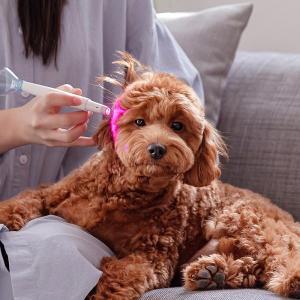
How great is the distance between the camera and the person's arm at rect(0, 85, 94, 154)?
1.28 metres

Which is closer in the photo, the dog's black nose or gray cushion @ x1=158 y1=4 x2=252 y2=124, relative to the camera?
the dog's black nose

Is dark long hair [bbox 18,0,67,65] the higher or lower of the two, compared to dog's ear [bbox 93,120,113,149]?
higher

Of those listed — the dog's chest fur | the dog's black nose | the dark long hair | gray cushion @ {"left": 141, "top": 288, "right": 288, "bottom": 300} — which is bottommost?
gray cushion @ {"left": 141, "top": 288, "right": 288, "bottom": 300}

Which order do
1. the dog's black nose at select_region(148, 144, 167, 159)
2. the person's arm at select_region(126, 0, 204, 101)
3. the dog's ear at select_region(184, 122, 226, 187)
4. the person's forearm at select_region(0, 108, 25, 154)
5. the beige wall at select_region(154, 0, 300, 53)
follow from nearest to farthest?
the dog's black nose at select_region(148, 144, 167, 159), the dog's ear at select_region(184, 122, 226, 187), the person's forearm at select_region(0, 108, 25, 154), the person's arm at select_region(126, 0, 204, 101), the beige wall at select_region(154, 0, 300, 53)

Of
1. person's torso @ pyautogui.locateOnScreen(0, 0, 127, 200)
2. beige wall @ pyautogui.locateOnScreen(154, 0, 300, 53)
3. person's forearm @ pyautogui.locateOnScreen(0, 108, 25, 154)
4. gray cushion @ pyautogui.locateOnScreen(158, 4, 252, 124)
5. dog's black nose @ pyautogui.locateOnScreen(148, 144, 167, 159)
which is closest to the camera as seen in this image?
dog's black nose @ pyautogui.locateOnScreen(148, 144, 167, 159)

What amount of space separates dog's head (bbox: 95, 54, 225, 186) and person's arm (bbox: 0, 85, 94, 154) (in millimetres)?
65

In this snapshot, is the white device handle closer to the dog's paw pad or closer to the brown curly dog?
the brown curly dog

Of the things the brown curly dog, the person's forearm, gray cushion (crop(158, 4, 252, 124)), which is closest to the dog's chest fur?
the brown curly dog

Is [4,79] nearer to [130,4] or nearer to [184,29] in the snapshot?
[130,4]

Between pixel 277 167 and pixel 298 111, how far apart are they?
0.14 metres

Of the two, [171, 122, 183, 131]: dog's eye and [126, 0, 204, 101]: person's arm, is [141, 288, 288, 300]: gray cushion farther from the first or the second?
[126, 0, 204, 101]: person's arm

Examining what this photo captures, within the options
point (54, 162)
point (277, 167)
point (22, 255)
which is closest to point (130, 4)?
point (54, 162)

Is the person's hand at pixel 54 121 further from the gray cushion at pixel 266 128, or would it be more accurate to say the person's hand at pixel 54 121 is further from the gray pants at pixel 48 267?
the gray cushion at pixel 266 128

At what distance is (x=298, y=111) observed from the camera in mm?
1727
